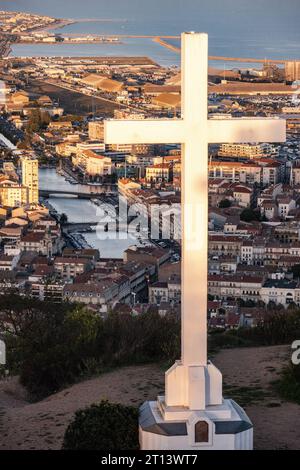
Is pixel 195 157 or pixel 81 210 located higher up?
pixel 195 157

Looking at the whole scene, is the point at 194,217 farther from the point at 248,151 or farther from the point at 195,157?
the point at 248,151

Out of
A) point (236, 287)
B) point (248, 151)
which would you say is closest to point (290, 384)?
point (236, 287)

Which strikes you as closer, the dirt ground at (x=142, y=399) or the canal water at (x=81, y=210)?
the dirt ground at (x=142, y=399)

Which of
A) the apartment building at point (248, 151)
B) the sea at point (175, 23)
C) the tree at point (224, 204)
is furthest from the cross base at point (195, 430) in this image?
the sea at point (175, 23)

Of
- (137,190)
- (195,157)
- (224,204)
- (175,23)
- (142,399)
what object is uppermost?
(175,23)

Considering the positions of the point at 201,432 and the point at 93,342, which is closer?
the point at 201,432

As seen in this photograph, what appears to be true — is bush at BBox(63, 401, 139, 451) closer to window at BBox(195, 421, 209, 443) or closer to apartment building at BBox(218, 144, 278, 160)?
window at BBox(195, 421, 209, 443)

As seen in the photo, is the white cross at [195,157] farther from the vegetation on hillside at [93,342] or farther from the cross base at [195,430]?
the vegetation on hillside at [93,342]

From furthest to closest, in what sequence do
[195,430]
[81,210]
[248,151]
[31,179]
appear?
[248,151] < [31,179] < [81,210] < [195,430]
